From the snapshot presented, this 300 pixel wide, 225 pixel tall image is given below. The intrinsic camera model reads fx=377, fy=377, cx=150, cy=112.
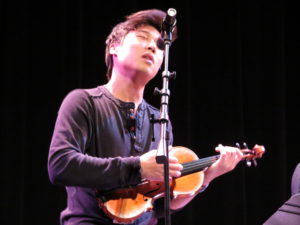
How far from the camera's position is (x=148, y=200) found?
5.55 feet

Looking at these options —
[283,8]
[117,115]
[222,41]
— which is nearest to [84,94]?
[117,115]

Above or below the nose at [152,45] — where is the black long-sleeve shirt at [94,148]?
below

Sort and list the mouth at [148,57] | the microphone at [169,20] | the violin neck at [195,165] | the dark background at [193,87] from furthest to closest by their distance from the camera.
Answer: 1. the dark background at [193,87]
2. the mouth at [148,57]
3. the violin neck at [195,165]
4. the microphone at [169,20]

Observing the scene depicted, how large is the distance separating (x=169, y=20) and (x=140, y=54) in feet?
1.43

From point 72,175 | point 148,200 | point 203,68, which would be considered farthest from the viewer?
point 203,68

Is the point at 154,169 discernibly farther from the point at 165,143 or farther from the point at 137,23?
the point at 137,23

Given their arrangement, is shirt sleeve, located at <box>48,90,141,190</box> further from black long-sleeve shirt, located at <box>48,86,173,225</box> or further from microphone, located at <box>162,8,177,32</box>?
microphone, located at <box>162,8,177,32</box>

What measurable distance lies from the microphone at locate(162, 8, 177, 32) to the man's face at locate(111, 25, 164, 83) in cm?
39

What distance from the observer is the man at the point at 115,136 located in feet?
5.08

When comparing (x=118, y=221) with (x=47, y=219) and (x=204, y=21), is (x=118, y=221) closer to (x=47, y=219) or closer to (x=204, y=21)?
(x=47, y=219)

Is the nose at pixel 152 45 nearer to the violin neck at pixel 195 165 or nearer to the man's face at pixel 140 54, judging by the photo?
the man's face at pixel 140 54

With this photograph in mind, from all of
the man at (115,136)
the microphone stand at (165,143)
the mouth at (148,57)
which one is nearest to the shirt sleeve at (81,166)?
the man at (115,136)

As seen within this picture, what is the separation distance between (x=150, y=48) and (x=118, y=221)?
2.86 ft

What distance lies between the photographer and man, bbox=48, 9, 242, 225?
1.55 m
